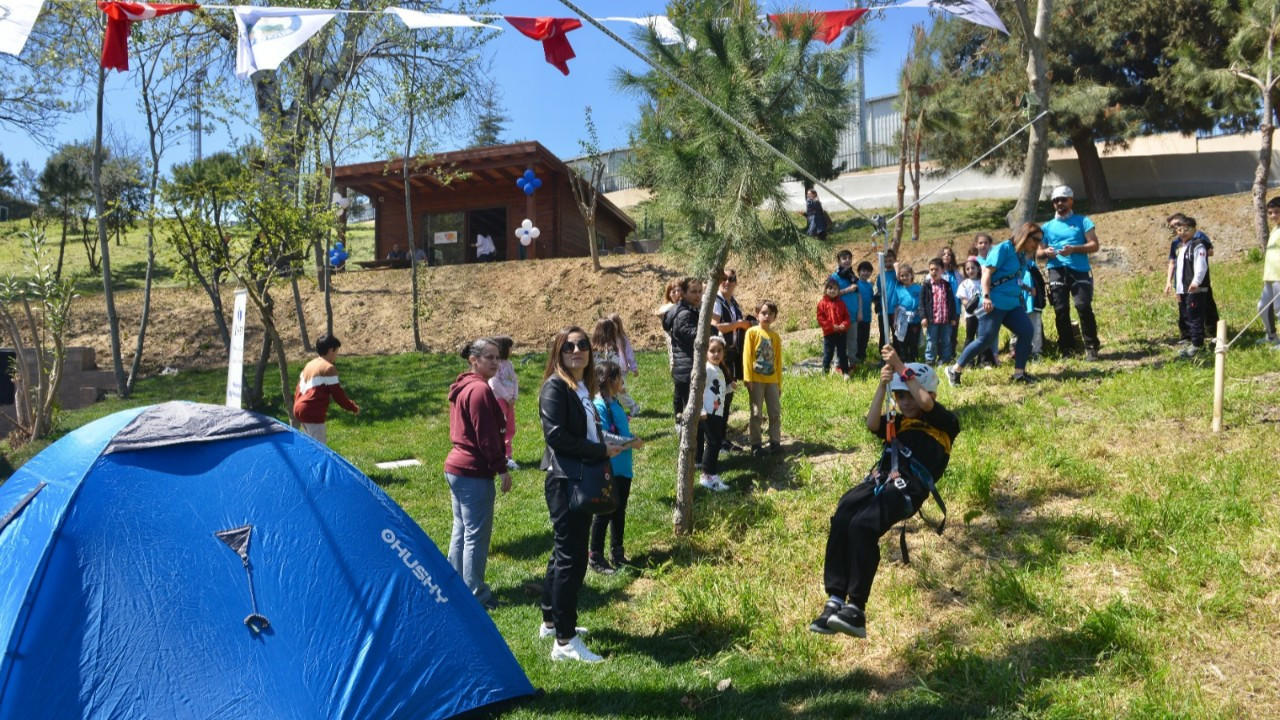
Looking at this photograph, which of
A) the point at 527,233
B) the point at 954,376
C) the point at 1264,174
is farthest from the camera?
the point at 527,233

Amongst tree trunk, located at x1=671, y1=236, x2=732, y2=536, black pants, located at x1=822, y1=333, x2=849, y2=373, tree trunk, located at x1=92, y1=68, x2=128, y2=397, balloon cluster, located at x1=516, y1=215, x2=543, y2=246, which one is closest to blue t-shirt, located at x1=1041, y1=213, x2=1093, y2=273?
black pants, located at x1=822, y1=333, x2=849, y2=373

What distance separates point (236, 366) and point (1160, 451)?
→ 6.63 meters

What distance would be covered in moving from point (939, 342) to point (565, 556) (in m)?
7.43

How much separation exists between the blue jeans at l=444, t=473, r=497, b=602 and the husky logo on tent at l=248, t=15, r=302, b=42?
3.34 m

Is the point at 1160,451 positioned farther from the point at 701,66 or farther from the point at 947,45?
the point at 947,45

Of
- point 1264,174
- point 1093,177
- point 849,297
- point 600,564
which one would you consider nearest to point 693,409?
point 600,564

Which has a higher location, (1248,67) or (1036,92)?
(1248,67)

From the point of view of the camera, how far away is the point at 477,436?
18.8 feet

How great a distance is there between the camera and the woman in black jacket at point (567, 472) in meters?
5.17

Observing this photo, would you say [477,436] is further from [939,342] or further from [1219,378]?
[939,342]

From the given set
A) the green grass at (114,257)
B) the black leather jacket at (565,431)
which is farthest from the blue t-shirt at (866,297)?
the green grass at (114,257)

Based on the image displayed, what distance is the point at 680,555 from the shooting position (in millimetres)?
6918

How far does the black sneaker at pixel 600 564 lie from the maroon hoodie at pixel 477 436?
1.29 metres

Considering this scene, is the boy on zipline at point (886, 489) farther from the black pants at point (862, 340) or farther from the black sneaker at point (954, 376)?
the black pants at point (862, 340)
